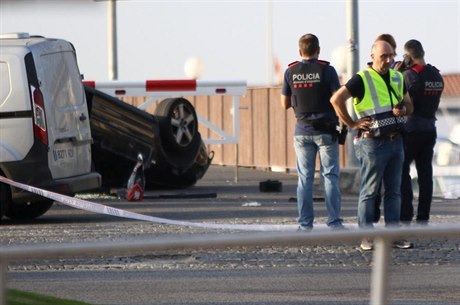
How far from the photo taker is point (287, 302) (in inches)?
183

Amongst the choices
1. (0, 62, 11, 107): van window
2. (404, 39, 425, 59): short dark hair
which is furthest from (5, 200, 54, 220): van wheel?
(404, 39, 425, 59): short dark hair

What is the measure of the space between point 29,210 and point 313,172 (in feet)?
14.5

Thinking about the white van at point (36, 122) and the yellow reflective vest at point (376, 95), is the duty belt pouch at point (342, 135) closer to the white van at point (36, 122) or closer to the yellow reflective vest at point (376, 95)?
the yellow reflective vest at point (376, 95)

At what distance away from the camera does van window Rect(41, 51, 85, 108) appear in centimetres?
1369

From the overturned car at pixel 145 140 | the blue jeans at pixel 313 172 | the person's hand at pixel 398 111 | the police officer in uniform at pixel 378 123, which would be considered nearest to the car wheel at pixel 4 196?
the blue jeans at pixel 313 172

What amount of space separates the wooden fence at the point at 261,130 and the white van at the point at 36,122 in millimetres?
10601

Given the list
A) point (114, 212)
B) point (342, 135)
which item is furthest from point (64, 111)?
point (342, 135)

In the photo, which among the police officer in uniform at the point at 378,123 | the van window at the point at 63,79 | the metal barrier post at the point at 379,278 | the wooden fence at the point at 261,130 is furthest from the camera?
the wooden fence at the point at 261,130

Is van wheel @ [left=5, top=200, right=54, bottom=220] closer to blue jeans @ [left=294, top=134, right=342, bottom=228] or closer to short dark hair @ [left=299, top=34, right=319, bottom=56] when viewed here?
blue jeans @ [left=294, top=134, right=342, bottom=228]

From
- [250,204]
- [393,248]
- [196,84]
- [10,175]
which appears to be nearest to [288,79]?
[10,175]

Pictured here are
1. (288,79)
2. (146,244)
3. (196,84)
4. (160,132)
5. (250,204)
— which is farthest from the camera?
(196,84)

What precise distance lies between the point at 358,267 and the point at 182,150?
45.8 feet

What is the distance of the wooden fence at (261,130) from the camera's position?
25.4 m

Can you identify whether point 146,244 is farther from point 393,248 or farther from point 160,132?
point 160,132
